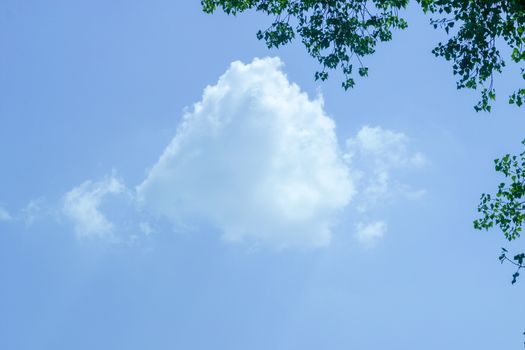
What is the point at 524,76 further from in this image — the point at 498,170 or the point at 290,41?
the point at 290,41

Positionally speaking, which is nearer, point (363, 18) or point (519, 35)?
point (519, 35)

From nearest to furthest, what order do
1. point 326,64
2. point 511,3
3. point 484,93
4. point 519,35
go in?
point 511,3 < point 519,35 < point 484,93 < point 326,64

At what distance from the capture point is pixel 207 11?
19312 millimetres

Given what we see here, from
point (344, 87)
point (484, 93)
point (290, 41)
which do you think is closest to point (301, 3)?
point (290, 41)

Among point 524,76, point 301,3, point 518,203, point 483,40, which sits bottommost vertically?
point 518,203

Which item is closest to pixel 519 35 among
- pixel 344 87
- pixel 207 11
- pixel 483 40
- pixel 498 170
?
pixel 483 40

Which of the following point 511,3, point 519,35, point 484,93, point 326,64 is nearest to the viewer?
point 511,3

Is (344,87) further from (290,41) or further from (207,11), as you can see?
(207,11)

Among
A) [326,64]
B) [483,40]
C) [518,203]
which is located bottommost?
[518,203]

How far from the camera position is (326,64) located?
18.8m

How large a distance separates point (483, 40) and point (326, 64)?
181 inches

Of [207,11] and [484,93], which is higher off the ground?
[207,11]

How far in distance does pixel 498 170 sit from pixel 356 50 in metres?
5.62

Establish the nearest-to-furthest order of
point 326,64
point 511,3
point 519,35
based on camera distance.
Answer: point 511,3
point 519,35
point 326,64
